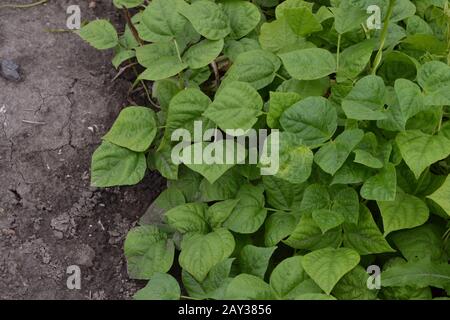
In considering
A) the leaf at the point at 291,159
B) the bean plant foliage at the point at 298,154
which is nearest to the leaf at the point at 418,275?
the bean plant foliage at the point at 298,154

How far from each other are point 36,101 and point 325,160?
38.8 inches

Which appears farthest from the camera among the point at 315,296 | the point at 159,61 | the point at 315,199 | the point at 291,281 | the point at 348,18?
the point at 159,61

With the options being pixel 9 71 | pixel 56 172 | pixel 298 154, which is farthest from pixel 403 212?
pixel 9 71

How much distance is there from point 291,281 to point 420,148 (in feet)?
1.55

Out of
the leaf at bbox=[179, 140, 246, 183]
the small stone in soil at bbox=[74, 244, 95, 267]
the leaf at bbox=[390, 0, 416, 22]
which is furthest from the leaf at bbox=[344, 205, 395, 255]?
the small stone in soil at bbox=[74, 244, 95, 267]

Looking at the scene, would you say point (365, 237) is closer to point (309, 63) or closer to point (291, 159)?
point (291, 159)

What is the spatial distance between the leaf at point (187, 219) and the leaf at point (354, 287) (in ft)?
1.32

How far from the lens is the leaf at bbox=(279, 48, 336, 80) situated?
1.91 meters

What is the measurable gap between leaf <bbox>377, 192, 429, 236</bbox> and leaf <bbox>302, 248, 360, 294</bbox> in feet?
0.38

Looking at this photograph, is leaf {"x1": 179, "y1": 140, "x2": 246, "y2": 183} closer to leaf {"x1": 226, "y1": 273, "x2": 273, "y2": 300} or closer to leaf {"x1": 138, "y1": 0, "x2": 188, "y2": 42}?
leaf {"x1": 226, "y1": 273, "x2": 273, "y2": 300}

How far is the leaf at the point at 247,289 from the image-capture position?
1.70m

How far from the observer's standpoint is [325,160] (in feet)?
5.87

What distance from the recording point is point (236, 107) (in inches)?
75.5
